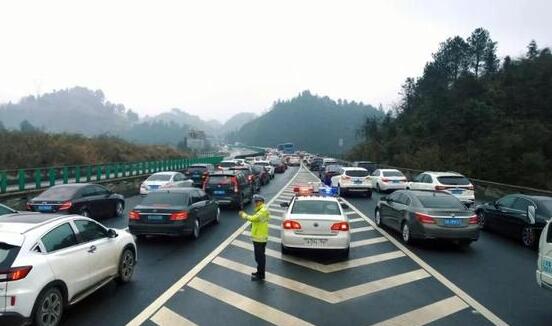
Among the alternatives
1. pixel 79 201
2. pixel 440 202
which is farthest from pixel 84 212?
pixel 440 202

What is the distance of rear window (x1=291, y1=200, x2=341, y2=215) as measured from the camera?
11.4 meters

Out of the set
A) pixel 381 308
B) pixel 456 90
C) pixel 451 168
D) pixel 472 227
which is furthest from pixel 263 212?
pixel 456 90

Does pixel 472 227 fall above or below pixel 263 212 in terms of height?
below

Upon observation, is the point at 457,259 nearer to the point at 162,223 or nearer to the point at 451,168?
the point at 162,223

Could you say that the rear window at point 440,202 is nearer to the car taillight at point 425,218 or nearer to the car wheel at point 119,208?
the car taillight at point 425,218

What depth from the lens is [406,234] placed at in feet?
42.5

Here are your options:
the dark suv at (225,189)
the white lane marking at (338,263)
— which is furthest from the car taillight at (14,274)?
the dark suv at (225,189)

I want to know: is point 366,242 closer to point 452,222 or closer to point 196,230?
point 452,222

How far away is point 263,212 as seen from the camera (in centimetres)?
920

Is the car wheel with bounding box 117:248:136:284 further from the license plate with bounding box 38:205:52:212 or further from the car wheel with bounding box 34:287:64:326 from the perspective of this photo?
the license plate with bounding box 38:205:52:212

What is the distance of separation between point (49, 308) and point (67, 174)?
76.2 ft

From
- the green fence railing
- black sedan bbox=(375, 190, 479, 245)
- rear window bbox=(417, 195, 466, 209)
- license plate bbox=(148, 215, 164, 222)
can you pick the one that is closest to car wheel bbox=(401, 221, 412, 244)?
black sedan bbox=(375, 190, 479, 245)

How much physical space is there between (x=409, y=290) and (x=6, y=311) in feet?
20.7

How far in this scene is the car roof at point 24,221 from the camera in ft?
21.8
